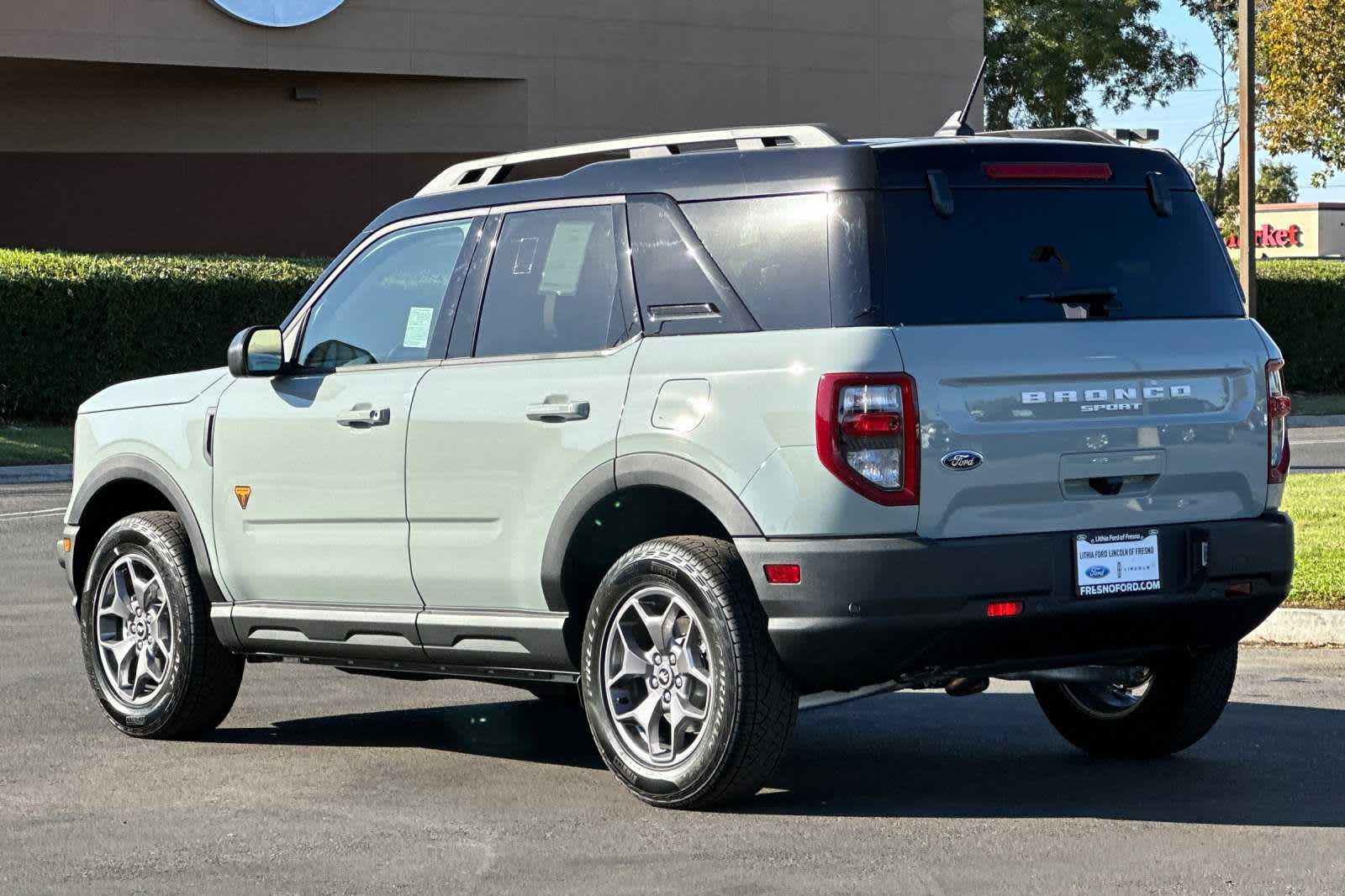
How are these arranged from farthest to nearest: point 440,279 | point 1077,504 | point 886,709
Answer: point 886,709 → point 440,279 → point 1077,504

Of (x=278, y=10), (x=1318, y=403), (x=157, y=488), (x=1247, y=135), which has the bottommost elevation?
(x=1318, y=403)

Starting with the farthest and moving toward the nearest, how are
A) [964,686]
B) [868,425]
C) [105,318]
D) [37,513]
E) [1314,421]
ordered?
[1314,421]
[105,318]
[37,513]
[964,686]
[868,425]

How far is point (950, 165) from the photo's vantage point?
21.6 ft

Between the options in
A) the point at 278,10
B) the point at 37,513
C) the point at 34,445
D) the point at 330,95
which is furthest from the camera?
the point at 330,95

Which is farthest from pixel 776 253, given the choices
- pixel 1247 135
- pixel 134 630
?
pixel 1247 135

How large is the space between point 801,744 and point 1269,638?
3338mm

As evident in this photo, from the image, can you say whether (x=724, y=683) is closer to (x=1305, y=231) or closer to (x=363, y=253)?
(x=363, y=253)

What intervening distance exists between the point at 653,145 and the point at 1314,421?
79.0ft

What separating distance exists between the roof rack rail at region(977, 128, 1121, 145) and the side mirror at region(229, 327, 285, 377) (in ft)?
8.70

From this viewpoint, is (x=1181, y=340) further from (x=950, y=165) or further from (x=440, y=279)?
(x=440, y=279)

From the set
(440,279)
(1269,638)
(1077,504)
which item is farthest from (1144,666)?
(1269,638)

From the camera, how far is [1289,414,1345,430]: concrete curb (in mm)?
29014

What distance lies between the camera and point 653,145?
23.7 feet

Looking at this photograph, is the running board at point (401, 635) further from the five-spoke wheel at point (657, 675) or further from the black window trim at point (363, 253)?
the black window trim at point (363, 253)
